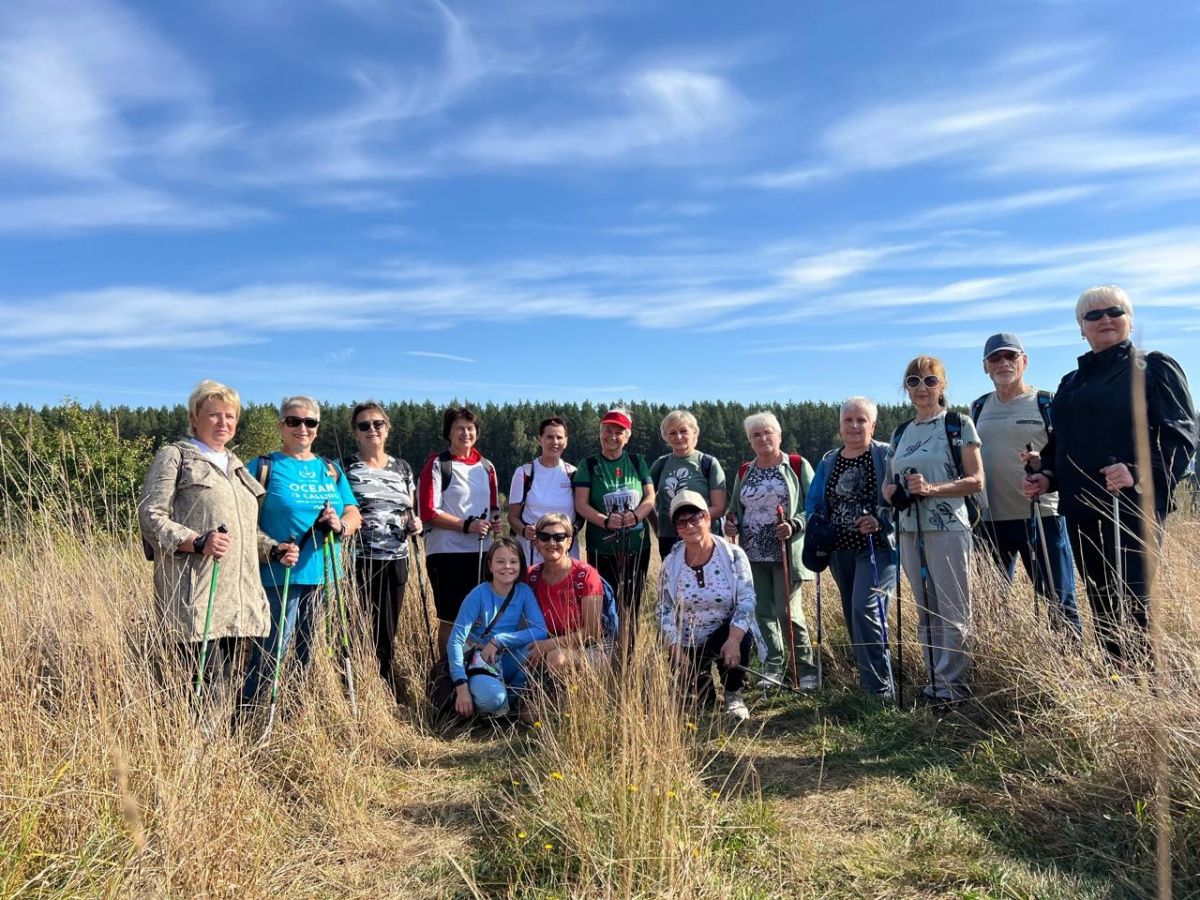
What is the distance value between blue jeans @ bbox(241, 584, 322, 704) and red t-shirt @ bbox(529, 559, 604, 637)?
49.6 inches

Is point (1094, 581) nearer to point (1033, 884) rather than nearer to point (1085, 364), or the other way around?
point (1085, 364)

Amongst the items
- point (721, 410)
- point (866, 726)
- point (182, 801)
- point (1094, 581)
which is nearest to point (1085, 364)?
point (1094, 581)

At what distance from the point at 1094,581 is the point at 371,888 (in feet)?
10.9

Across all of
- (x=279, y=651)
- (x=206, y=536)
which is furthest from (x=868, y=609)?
(x=206, y=536)

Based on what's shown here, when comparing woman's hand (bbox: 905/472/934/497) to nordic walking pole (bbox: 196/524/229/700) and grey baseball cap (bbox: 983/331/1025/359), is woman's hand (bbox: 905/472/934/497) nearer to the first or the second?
grey baseball cap (bbox: 983/331/1025/359)

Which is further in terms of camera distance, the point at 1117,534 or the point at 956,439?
the point at 956,439

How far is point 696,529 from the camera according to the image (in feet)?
15.6

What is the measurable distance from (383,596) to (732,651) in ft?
6.68

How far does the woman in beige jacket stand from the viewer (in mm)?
3551

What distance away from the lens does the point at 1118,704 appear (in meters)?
3.25

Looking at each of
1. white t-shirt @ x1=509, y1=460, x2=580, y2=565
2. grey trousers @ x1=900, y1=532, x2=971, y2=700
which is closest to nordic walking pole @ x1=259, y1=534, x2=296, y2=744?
white t-shirt @ x1=509, y1=460, x2=580, y2=565

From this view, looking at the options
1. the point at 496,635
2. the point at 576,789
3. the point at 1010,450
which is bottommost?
the point at 576,789

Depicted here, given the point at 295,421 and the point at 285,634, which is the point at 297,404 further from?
the point at 285,634

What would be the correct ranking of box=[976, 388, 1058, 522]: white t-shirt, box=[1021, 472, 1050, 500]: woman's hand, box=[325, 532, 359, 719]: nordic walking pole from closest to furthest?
box=[1021, 472, 1050, 500]: woman's hand → box=[325, 532, 359, 719]: nordic walking pole → box=[976, 388, 1058, 522]: white t-shirt
